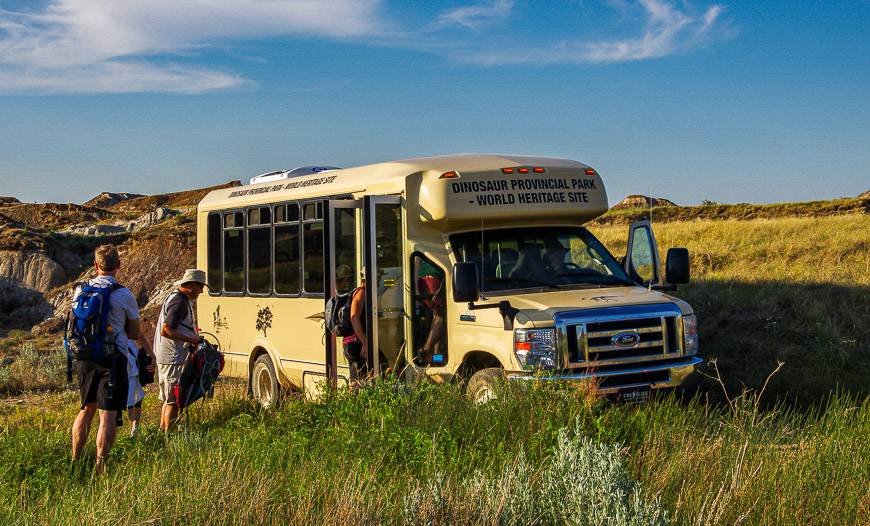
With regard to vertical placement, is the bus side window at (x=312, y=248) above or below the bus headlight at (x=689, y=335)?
above

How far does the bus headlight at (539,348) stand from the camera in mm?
8844

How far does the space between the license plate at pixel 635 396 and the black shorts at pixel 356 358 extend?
2830 mm

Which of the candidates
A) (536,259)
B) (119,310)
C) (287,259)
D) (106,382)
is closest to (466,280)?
(536,259)

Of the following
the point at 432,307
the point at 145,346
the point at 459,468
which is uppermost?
the point at 432,307

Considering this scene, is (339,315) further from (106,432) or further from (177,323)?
(106,432)

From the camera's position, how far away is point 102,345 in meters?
8.39

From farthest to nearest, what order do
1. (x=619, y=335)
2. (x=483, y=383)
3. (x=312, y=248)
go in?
(x=312, y=248) < (x=483, y=383) < (x=619, y=335)

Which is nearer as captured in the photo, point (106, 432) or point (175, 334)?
point (106, 432)

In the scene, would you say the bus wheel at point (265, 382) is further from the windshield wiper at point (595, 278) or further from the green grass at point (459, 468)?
the windshield wiper at point (595, 278)

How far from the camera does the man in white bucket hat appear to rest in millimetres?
10180

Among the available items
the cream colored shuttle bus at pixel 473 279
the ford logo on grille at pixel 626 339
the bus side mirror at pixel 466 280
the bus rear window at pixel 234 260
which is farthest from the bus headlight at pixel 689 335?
the bus rear window at pixel 234 260

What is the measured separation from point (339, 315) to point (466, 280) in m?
1.99

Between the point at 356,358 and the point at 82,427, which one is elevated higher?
the point at 356,358

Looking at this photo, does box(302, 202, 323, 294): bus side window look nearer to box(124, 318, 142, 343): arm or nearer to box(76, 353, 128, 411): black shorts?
box(124, 318, 142, 343): arm
